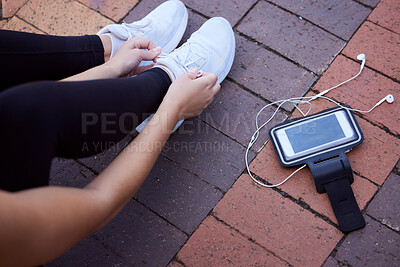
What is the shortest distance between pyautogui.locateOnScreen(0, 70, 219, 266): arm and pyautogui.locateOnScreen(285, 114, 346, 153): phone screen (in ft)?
1.79

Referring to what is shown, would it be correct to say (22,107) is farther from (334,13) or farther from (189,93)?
(334,13)

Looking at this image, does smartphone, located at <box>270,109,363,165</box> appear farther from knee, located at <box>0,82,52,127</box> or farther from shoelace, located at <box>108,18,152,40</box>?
knee, located at <box>0,82,52,127</box>

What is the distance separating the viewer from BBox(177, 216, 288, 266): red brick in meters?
1.27

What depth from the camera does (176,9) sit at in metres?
1.63

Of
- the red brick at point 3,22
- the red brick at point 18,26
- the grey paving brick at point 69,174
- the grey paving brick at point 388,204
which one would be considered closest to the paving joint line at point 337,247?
the grey paving brick at point 388,204

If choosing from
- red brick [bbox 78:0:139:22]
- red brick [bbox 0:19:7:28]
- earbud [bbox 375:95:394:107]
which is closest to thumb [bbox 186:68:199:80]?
red brick [bbox 78:0:139:22]

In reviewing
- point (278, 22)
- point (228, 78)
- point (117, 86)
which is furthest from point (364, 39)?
Result: point (117, 86)

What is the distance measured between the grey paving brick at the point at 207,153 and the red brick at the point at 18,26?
911mm

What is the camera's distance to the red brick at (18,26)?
1764mm

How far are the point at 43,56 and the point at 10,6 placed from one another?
845 millimetres

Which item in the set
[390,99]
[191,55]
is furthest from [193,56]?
[390,99]

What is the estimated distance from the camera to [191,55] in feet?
4.77

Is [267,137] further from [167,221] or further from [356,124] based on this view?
[167,221]

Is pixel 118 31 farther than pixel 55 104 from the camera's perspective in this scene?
Yes
